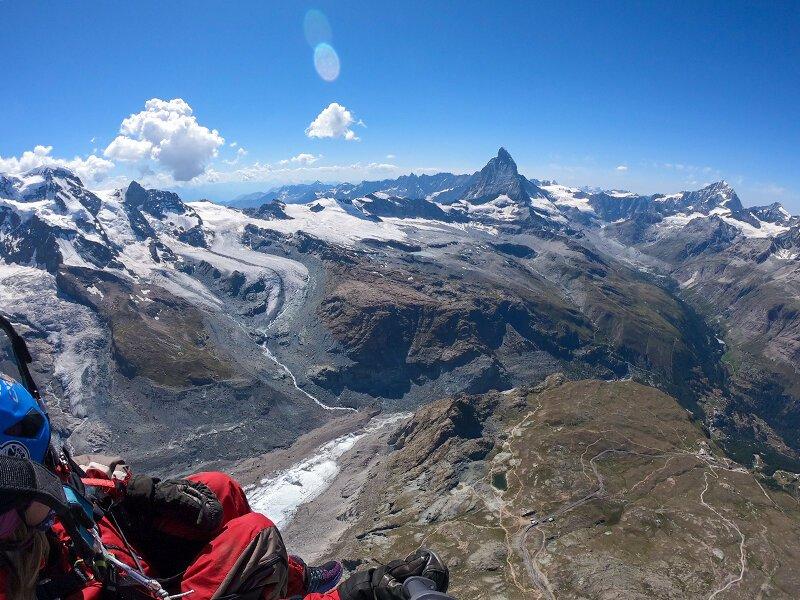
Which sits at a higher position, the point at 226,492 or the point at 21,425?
the point at 21,425

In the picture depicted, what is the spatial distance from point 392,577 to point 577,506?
370 feet

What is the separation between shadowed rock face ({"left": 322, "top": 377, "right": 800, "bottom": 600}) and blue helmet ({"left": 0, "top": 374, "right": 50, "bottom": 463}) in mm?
91224

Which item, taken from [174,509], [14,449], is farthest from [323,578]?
[14,449]

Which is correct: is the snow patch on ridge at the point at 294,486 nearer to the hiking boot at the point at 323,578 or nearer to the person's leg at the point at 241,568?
the hiking boot at the point at 323,578

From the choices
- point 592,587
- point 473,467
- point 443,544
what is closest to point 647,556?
point 592,587

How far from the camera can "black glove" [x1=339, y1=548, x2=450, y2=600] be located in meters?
8.85

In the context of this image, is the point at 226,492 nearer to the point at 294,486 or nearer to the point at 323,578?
the point at 323,578

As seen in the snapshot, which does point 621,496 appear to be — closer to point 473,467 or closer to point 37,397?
point 473,467

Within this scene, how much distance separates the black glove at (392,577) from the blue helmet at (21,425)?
5.82 meters

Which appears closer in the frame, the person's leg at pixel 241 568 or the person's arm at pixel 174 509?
the person's leg at pixel 241 568

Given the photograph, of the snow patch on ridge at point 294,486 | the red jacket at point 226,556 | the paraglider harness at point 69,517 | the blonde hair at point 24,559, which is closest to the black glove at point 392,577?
the red jacket at point 226,556

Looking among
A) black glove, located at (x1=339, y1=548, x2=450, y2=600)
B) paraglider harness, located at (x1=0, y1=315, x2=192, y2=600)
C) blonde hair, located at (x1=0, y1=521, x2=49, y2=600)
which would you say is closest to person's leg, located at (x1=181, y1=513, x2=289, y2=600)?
paraglider harness, located at (x1=0, y1=315, x2=192, y2=600)

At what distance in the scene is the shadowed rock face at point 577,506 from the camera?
84250 mm

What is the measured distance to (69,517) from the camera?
4.72 m
